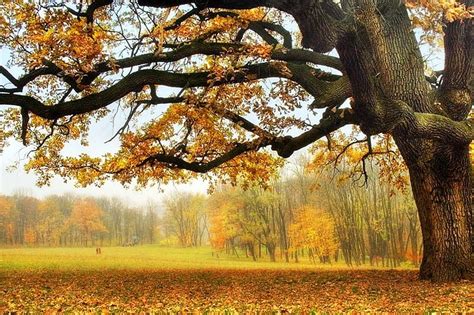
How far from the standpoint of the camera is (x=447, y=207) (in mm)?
10883

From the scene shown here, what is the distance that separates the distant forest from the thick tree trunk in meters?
12.3

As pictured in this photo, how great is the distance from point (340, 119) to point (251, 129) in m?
2.69

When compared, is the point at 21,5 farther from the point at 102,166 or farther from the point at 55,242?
the point at 55,242

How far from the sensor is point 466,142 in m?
10.5

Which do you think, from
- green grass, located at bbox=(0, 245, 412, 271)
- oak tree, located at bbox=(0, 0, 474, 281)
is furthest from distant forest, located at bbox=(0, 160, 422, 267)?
oak tree, located at bbox=(0, 0, 474, 281)

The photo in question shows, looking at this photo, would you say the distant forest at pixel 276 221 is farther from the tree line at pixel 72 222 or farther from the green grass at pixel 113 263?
the green grass at pixel 113 263

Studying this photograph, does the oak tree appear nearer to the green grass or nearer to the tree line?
the green grass

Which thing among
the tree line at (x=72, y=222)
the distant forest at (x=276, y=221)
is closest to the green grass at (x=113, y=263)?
the distant forest at (x=276, y=221)

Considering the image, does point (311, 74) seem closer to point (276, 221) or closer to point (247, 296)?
point (247, 296)

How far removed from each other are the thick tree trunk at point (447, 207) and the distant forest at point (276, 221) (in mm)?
12279

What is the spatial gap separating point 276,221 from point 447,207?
32.6m

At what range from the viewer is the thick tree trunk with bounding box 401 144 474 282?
10.7 m

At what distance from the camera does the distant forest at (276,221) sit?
35.8 metres

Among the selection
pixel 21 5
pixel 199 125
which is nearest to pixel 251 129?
pixel 199 125
